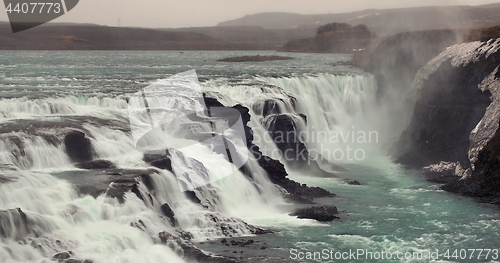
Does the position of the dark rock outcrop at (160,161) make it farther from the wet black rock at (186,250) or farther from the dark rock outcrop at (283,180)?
the wet black rock at (186,250)

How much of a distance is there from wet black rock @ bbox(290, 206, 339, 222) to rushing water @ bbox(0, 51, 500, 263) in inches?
19.9

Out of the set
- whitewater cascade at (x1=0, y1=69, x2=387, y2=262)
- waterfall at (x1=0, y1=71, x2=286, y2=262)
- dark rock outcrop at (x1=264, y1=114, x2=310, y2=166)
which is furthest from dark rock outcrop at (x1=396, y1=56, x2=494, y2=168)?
waterfall at (x1=0, y1=71, x2=286, y2=262)

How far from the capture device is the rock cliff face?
122 feet

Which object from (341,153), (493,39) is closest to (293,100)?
(341,153)

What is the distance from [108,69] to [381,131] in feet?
99.2

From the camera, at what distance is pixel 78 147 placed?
3231 cm

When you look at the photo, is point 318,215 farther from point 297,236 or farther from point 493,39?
point 493,39

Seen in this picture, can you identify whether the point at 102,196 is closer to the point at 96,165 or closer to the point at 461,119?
the point at 96,165

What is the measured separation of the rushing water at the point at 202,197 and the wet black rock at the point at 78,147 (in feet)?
1.26

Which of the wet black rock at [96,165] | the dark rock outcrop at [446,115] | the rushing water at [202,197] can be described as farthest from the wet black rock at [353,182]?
the wet black rock at [96,165]

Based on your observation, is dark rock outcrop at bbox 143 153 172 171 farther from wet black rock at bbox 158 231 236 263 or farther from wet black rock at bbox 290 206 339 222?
wet black rock at bbox 290 206 339 222

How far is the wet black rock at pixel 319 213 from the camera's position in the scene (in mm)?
31062

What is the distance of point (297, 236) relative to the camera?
28562 mm

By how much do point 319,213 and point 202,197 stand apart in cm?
533
